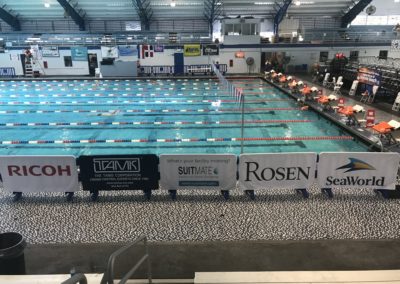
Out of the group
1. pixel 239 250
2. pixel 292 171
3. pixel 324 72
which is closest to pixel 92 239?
pixel 239 250

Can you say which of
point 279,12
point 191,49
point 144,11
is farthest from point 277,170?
point 279,12

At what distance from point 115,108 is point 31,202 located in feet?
30.0

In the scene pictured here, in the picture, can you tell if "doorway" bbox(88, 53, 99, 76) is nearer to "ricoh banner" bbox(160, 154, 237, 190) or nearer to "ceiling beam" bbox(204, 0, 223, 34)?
"ceiling beam" bbox(204, 0, 223, 34)

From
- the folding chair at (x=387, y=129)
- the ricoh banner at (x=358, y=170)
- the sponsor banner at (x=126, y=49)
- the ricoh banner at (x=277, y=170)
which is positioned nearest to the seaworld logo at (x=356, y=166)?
the ricoh banner at (x=358, y=170)

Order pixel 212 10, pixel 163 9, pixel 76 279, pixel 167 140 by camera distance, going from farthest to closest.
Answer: pixel 163 9 < pixel 212 10 < pixel 167 140 < pixel 76 279

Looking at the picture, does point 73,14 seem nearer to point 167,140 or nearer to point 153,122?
point 153,122

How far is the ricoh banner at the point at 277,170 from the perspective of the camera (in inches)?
271

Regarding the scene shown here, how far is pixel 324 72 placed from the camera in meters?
22.7

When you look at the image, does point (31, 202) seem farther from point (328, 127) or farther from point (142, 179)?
point (328, 127)

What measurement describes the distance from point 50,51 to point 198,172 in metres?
23.2

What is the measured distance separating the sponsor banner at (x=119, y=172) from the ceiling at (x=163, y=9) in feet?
81.9

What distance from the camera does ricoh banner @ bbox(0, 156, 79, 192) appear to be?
679 cm

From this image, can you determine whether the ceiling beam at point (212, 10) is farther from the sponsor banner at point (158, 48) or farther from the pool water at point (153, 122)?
the pool water at point (153, 122)

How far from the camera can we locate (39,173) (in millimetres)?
6895
